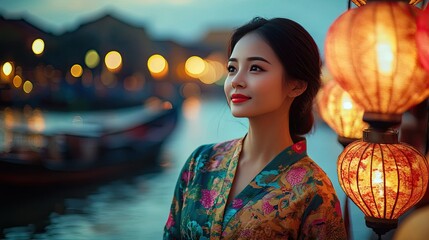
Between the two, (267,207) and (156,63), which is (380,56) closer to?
(267,207)

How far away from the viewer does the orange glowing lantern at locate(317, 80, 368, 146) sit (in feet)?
7.26

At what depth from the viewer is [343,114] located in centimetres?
222

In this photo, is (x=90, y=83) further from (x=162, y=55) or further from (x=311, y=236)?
(x=311, y=236)

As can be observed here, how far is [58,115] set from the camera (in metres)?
6.66

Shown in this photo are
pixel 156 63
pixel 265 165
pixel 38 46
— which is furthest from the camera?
pixel 156 63

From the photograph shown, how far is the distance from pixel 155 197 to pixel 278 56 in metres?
7.61

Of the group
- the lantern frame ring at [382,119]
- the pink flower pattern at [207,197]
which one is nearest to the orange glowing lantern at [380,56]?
the lantern frame ring at [382,119]

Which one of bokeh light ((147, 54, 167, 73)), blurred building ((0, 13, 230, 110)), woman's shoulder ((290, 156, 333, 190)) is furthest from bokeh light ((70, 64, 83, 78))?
woman's shoulder ((290, 156, 333, 190))

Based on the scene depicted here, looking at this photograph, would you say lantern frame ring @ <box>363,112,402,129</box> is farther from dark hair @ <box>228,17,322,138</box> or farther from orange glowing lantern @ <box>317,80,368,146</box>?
orange glowing lantern @ <box>317,80,368,146</box>

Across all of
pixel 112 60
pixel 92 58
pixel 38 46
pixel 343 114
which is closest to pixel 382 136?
pixel 343 114

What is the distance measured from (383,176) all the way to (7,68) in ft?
12.5

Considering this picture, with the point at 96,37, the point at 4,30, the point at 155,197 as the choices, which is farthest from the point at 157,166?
the point at 4,30

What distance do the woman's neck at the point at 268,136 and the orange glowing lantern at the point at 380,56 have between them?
206 mm

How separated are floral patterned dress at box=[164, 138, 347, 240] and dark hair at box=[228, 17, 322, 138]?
13 centimetres
